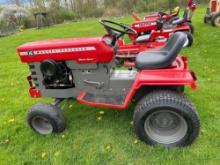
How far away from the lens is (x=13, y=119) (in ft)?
12.3

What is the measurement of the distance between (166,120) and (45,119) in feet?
4.52

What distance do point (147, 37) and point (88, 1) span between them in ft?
40.2

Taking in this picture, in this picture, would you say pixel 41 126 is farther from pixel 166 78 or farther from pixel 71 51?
A: pixel 166 78

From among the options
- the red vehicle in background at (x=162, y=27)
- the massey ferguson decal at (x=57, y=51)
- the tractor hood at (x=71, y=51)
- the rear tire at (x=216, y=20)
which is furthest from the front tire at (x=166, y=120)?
the rear tire at (x=216, y=20)

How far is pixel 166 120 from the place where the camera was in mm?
2867

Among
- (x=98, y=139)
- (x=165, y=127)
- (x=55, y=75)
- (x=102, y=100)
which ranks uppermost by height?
(x=55, y=75)

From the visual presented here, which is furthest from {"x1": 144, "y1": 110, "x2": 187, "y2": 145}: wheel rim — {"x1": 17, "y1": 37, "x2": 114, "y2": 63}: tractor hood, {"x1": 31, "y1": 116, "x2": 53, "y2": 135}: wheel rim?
{"x1": 31, "y1": 116, "x2": 53, "y2": 135}: wheel rim

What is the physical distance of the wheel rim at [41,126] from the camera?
3.21 meters

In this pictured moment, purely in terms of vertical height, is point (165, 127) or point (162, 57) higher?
point (162, 57)

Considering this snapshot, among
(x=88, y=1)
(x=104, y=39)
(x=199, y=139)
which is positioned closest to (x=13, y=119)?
(x=104, y=39)

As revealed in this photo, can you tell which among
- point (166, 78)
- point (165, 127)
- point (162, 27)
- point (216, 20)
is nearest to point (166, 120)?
point (165, 127)

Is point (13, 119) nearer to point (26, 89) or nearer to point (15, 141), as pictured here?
point (15, 141)

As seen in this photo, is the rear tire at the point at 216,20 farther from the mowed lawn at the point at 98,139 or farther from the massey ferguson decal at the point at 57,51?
the massey ferguson decal at the point at 57,51

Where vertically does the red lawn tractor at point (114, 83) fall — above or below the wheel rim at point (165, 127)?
above
